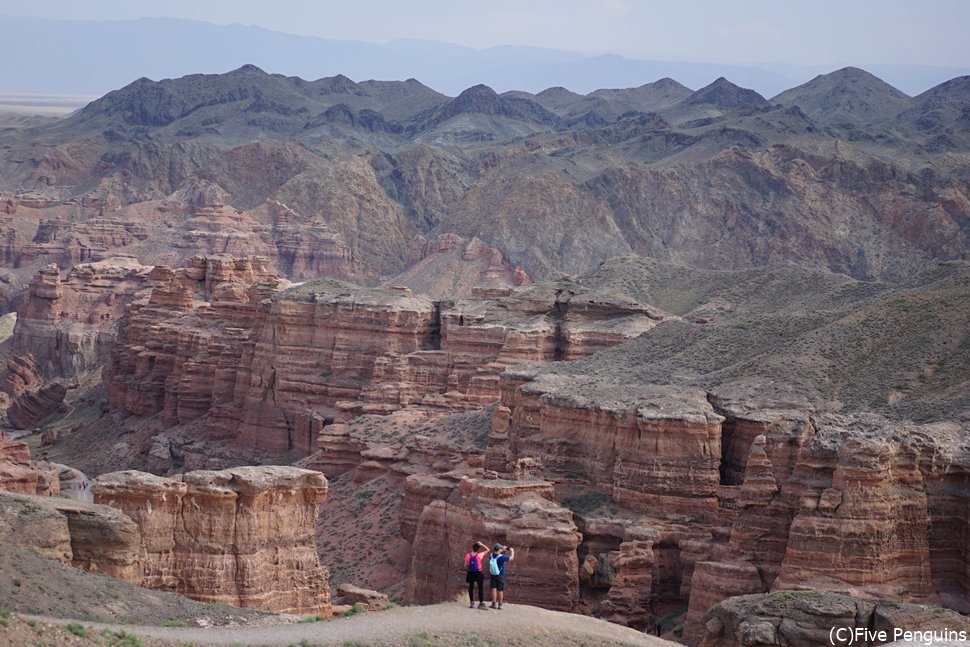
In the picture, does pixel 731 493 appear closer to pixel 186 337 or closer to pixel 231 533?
pixel 231 533

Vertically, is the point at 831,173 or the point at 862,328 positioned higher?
the point at 831,173

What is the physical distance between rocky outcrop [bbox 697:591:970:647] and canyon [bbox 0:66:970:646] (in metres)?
0.10

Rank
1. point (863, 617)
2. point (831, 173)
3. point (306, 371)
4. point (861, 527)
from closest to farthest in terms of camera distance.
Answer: point (863, 617) < point (861, 527) < point (306, 371) < point (831, 173)

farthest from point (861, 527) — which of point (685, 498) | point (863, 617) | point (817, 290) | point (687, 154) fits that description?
point (687, 154)

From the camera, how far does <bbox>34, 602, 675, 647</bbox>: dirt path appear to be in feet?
99.2

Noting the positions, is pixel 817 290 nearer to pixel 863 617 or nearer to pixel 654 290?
pixel 654 290

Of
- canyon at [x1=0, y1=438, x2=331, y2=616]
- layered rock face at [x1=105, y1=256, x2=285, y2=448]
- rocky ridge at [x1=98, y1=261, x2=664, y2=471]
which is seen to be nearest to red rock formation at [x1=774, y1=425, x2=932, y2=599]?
canyon at [x1=0, y1=438, x2=331, y2=616]

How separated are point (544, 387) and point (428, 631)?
96.8ft

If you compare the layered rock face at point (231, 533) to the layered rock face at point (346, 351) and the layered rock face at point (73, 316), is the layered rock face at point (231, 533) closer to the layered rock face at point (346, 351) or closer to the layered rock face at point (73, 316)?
the layered rock face at point (346, 351)

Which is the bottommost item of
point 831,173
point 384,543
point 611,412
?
point 384,543

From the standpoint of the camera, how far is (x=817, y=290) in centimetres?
8531

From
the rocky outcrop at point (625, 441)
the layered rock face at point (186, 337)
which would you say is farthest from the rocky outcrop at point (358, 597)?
the layered rock face at point (186, 337)

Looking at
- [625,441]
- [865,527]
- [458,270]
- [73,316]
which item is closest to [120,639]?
[865,527]

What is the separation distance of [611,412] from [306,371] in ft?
102
